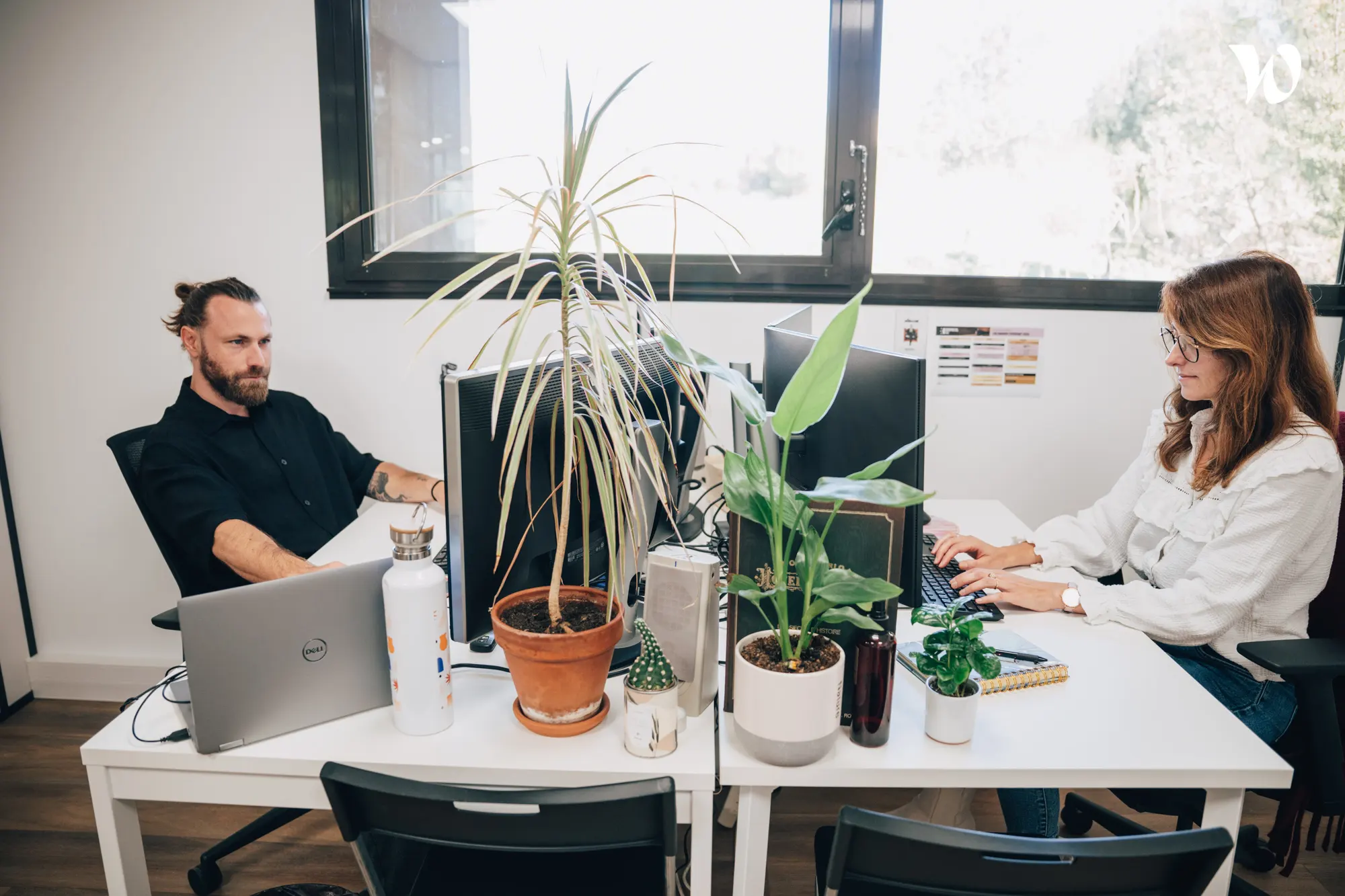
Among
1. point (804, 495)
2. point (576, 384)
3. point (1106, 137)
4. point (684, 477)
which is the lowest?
point (684, 477)

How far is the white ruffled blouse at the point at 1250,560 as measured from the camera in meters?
1.47

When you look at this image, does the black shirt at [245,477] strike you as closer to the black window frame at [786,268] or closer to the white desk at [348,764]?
the black window frame at [786,268]

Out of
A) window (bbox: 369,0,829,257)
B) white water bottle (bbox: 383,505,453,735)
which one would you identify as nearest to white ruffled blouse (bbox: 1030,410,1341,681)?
white water bottle (bbox: 383,505,453,735)

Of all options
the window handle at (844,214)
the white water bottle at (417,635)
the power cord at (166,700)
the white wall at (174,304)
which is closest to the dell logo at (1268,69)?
the white wall at (174,304)

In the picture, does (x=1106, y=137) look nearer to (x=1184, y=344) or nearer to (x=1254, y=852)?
(x=1184, y=344)

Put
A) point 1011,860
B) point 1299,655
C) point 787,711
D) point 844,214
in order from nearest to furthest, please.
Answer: point 1011,860
point 787,711
point 1299,655
point 844,214

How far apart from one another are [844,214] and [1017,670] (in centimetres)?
150

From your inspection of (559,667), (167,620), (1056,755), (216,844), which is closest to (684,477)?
(559,667)

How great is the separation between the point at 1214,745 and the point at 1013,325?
1568 millimetres

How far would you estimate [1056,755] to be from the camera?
112cm

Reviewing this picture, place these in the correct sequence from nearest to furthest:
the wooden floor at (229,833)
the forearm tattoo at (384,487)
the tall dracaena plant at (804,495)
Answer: the tall dracaena plant at (804,495)
the wooden floor at (229,833)
the forearm tattoo at (384,487)

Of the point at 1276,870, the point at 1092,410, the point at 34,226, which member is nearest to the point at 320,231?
the point at 34,226

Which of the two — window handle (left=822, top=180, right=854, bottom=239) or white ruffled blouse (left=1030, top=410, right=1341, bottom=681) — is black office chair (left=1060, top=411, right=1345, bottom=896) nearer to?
white ruffled blouse (left=1030, top=410, right=1341, bottom=681)

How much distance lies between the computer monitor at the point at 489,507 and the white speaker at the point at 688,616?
0.51ft
